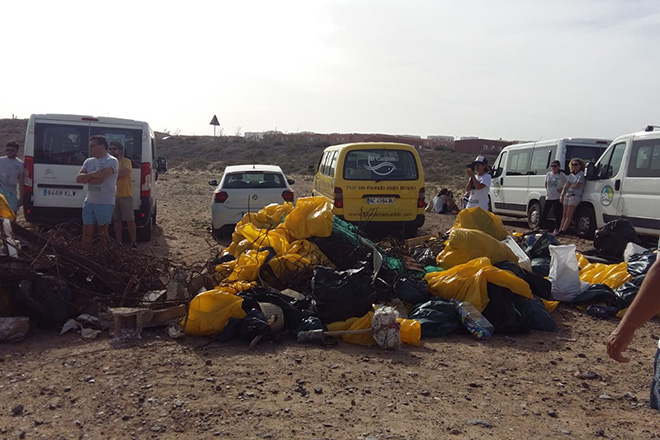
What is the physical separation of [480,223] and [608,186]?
433 centimetres

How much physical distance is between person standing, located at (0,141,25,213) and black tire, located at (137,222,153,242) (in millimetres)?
1899

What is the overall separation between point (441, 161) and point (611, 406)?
112 ft

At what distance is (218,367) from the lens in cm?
411

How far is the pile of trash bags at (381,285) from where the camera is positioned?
4770 millimetres

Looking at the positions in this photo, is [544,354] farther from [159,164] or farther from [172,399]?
[159,164]

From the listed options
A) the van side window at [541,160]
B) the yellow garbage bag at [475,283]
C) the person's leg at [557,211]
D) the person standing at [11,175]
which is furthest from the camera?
the van side window at [541,160]

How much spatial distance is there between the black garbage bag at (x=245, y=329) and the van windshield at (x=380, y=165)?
4904 mm

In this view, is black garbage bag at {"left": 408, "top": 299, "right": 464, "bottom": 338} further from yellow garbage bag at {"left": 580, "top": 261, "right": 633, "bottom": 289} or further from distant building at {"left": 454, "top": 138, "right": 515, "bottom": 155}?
distant building at {"left": 454, "top": 138, "right": 515, "bottom": 155}

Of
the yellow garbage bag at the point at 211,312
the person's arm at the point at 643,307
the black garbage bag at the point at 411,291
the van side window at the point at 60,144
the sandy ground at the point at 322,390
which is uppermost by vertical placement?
the van side window at the point at 60,144

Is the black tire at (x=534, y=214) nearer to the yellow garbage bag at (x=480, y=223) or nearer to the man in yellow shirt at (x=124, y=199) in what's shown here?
the yellow garbage bag at (x=480, y=223)

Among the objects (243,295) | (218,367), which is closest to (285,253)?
(243,295)

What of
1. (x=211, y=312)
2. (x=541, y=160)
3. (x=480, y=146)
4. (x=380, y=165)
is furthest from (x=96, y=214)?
(x=480, y=146)

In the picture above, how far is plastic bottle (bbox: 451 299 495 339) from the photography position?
5.01 meters

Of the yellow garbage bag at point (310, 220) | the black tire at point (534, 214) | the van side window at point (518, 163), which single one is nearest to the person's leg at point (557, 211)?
the black tire at point (534, 214)
